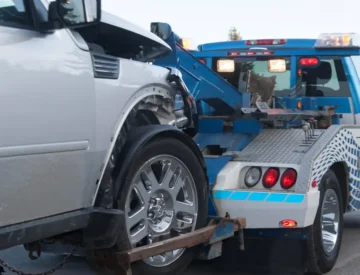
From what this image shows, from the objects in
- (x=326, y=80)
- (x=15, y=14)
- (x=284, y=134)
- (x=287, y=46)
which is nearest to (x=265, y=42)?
(x=287, y=46)

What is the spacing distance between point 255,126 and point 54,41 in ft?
9.46

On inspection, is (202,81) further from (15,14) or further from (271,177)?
(15,14)

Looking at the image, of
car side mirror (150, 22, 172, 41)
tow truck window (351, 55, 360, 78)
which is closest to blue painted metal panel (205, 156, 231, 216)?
car side mirror (150, 22, 172, 41)

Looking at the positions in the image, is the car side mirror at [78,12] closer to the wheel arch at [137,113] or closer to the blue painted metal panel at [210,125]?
the wheel arch at [137,113]

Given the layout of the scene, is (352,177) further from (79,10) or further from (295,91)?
(79,10)

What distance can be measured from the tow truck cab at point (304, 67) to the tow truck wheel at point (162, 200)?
2.86m

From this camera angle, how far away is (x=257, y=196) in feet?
18.0

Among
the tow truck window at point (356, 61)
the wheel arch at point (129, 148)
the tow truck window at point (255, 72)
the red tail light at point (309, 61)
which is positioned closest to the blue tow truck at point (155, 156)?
the wheel arch at point (129, 148)

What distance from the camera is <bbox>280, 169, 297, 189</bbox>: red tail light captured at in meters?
5.61

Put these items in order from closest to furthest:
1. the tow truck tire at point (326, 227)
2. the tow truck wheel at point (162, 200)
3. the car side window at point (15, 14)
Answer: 1. the car side window at point (15, 14)
2. the tow truck wheel at point (162, 200)
3. the tow truck tire at point (326, 227)

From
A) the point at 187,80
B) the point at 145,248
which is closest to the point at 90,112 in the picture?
the point at 145,248

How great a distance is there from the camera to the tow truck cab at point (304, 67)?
25.1 ft

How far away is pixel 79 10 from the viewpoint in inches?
155

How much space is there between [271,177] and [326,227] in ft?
3.07
